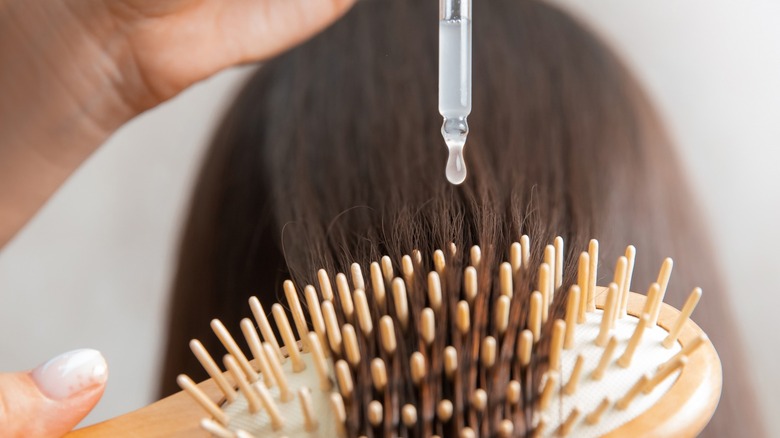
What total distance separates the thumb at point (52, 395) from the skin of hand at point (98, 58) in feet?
0.54

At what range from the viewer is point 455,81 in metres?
0.26

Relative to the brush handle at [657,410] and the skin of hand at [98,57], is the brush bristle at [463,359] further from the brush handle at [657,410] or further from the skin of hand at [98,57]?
the skin of hand at [98,57]

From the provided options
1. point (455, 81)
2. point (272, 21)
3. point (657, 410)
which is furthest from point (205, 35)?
point (657, 410)

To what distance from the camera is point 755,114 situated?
505 mm

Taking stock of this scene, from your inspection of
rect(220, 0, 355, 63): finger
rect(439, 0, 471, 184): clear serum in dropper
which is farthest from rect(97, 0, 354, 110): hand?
rect(439, 0, 471, 184): clear serum in dropper

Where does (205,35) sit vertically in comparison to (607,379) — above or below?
above

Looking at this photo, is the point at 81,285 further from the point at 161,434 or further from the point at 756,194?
the point at 756,194

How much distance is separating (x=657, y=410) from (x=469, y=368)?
0.17ft

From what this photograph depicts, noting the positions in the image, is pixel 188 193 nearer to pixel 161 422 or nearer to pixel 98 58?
pixel 98 58

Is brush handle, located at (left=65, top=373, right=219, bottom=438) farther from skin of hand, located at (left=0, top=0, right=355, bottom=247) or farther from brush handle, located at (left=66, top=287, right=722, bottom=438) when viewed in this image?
skin of hand, located at (left=0, top=0, right=355, bottom=247)

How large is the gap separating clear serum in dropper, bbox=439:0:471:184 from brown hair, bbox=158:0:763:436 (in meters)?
0.11

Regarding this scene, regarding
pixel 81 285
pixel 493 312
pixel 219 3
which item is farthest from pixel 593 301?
pixel 81 285

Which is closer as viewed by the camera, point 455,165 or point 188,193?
point 455,165

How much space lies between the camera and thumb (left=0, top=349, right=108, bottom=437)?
0.80 feet
